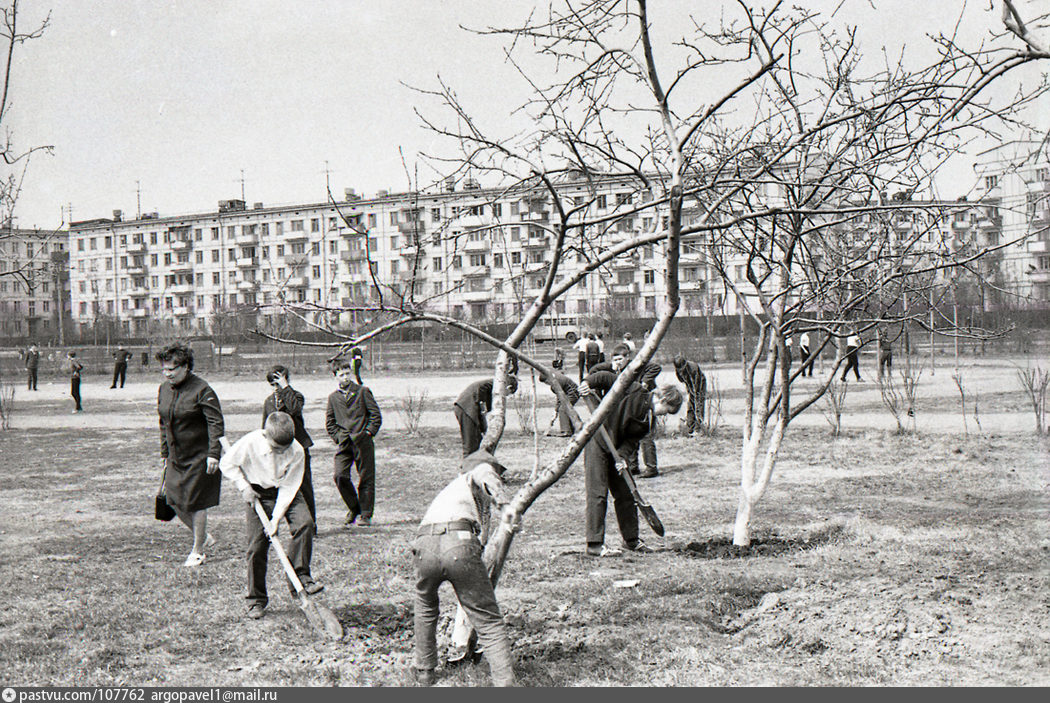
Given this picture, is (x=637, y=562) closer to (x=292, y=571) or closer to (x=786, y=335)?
(x=786, y=335)

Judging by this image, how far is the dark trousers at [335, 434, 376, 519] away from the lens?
27.3 ft

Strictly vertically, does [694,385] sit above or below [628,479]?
above

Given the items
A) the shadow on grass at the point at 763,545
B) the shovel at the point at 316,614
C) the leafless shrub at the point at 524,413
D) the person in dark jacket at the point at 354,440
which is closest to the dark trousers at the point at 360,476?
the person in dark jacket at the point at 354,440

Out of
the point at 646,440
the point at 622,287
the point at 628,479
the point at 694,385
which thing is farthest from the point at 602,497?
the point at 622,287

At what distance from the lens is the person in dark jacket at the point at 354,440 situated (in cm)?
834

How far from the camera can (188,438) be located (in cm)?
667

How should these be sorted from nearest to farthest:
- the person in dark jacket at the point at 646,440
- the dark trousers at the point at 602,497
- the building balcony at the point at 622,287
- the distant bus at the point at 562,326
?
the building balcony at the point at 622,287 → the dark trousers at the point at 602,497 → the person in dark jacket at the point at 646,440 → the distant bus at the point at 562,326

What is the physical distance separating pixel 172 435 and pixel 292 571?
2.18 meters

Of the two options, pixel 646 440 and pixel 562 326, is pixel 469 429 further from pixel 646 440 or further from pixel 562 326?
pixel 562 326

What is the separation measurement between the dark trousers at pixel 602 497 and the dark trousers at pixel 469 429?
2.30 meters

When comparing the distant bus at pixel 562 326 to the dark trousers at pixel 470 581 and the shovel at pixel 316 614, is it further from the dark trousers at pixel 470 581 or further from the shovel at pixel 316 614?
the dark trousers at pixel 470 581

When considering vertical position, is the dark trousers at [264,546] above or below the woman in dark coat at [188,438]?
below

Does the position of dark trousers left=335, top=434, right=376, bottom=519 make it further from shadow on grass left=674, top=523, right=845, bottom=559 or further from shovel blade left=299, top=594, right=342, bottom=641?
shovel blade left=299, top=594, right=342, bottom=641

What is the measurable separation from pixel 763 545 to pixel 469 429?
3.34 meters
